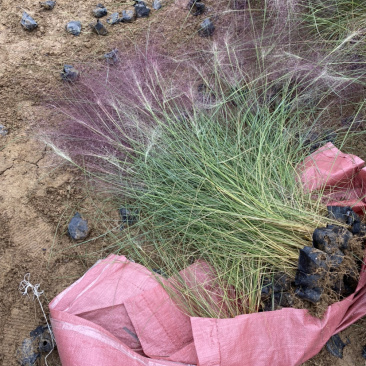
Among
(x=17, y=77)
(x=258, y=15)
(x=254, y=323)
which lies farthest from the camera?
(x=258, y=15)

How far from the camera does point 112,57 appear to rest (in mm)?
2217

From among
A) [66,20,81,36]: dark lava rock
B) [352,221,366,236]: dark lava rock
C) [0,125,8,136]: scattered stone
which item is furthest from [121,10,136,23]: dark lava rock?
[352,221,366,236]: dark lava rock

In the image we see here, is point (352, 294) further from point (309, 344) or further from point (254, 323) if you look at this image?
point (254, 323)

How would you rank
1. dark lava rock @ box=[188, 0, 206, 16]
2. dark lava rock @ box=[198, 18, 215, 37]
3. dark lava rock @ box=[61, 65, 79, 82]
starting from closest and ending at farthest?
1. dark lava rock @ box=[61, 65, 79, 82]
2. dark lava rock @ box=[198, 18, 215, 37]
3. dark lava rock @ box=[188, 0, 206, 16]

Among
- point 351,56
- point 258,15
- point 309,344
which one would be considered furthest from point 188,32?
point 309,344

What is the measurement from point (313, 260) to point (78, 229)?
3.25 ft

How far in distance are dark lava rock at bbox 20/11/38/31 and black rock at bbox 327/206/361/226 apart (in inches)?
83.2

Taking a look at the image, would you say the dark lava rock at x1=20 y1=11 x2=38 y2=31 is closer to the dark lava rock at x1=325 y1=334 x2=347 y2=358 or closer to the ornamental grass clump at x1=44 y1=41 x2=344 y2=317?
the ornamental grass clump at x1=44 y1=41 x2=344 y2=317

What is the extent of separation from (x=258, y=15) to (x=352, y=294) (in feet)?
5.77

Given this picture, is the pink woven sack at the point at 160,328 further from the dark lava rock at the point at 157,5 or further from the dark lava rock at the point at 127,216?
the dark lava rock at the point at 157,5

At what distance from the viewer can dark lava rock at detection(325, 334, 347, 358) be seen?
1.39 metres

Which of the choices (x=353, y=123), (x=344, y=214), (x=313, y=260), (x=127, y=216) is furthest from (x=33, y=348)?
(x=353, y=123)

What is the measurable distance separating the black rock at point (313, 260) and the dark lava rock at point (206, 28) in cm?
161

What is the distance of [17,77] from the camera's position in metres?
2.14
